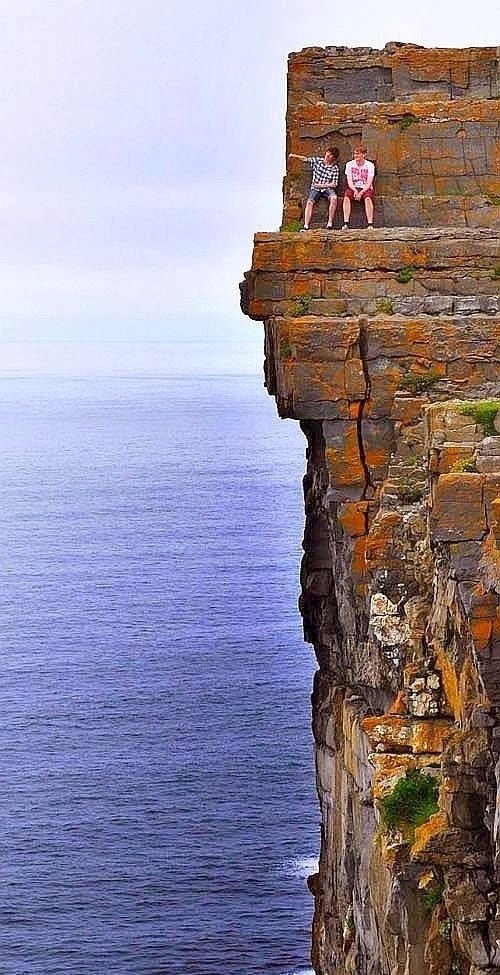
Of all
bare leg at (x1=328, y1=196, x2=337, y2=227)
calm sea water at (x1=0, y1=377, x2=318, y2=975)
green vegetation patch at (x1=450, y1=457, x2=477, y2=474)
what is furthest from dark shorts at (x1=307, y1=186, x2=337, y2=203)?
calm sea water at (x1=0, y1=377, x2=318, y2=975)

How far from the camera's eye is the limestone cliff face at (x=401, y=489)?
26672mm

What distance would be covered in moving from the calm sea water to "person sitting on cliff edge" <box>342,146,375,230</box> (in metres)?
34.1

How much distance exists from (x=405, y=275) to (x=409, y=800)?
12835mm

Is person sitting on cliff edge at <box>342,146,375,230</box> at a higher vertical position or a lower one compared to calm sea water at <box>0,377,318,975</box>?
higher

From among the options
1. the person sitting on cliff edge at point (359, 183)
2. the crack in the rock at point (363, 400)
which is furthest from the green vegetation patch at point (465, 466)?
the person sitting on cliff edge at point (359, 183)

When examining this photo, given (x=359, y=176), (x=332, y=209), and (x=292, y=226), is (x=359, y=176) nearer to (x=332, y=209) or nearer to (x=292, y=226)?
(x=332, y=209)

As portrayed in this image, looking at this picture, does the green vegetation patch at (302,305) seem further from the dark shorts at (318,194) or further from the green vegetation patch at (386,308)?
the dark shorts at (318,194)

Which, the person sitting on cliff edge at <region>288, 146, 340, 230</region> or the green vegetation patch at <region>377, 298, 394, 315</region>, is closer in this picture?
the green vegetation patch at <region>377, 298, 394, 315</region>

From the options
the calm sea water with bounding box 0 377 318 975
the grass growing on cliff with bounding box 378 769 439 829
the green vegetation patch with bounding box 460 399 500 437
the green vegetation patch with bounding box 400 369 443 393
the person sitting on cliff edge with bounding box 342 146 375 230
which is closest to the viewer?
the grass growing on cliff with bounding box 378 769 439 829

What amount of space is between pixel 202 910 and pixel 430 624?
39873mm

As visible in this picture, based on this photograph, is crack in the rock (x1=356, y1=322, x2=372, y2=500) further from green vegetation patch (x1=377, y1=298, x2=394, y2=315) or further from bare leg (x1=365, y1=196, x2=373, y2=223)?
bare leg (x1=365, y1=196, x2=373, y2=223)

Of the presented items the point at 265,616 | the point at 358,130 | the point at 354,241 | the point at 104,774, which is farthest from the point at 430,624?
the point at 265,616

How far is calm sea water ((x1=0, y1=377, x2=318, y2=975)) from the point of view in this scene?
65.1m

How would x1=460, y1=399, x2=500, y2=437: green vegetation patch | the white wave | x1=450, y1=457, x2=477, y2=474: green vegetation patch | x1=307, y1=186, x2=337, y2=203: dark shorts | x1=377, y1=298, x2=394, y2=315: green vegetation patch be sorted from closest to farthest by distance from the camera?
x1=450, y1=457, x2=477, y2=474: green vegetation patch
x1=460, y1=399, x2=500, y2=437: green vegetation patch
x1=377, y1=298, x2=394, y2=315: green vegetation patch
x1=307, y1=186, x2=337, y2=203: dark shorts
the white wave
